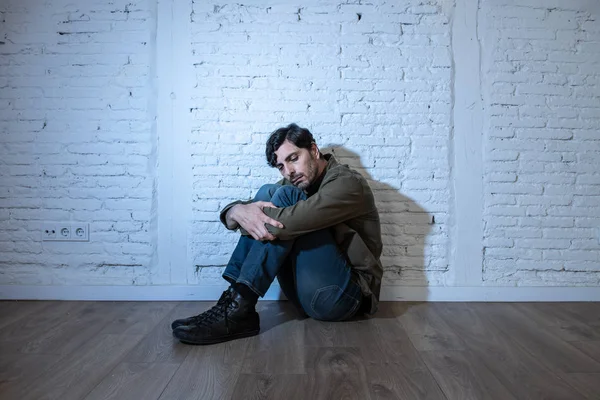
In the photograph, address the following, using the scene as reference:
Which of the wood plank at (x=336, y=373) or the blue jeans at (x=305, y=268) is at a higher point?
the blue jeans at (x=305, y=268)

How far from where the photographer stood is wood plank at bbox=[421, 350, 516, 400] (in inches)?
55.1

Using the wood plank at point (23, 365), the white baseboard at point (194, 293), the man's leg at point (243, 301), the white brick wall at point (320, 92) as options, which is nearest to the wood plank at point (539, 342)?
the white baseboard at point (194, 293)

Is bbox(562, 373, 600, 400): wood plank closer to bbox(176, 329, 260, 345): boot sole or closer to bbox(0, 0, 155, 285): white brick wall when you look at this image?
Result: bbox(176, 329, 260, 345): boot sole

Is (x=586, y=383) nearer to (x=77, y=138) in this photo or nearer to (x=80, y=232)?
(x=80, y=232)

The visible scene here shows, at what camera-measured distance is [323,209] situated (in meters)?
1.98

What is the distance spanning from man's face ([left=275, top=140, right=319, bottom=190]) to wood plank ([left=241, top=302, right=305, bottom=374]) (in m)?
0.68

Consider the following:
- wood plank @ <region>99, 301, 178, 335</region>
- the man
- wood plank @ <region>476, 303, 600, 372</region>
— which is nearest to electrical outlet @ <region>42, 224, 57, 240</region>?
wood plank @ <region>99, 301, 178, 335</region>

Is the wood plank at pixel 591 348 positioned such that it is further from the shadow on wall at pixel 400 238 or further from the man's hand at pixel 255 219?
the man's hand at pixel 255 219

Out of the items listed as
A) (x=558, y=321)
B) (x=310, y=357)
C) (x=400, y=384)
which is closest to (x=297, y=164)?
(x=310, y=357)

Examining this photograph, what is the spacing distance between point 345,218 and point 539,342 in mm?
974

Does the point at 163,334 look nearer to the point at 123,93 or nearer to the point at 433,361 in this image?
the point at 433,361

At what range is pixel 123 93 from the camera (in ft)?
8.57

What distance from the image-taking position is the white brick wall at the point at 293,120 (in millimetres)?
2594

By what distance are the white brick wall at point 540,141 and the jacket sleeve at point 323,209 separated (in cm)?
101
